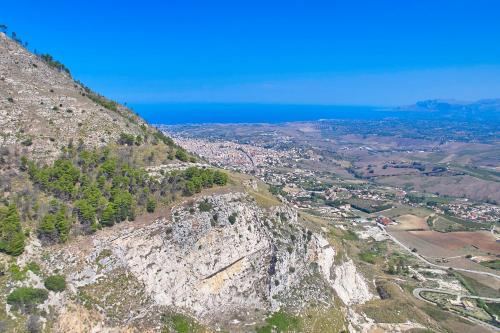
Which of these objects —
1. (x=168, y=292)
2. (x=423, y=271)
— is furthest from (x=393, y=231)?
(x=168, y=292)

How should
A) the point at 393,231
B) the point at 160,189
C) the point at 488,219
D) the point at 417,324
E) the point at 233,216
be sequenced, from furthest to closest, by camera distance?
the point at 488,219 < the point at 393,231 < the point at 417,324 < the point at 160,189 < the point at 233,216

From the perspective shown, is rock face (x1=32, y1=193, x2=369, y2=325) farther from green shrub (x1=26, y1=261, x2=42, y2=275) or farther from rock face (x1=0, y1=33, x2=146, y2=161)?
rock face (x1=0, y1=33, x2=146, y2=161)

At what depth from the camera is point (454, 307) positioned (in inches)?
3989

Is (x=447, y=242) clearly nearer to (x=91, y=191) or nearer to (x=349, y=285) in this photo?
(x=349, y=285)

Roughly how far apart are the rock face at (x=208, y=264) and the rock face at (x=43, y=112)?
29435mm

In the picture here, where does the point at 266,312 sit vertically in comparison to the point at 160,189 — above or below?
below

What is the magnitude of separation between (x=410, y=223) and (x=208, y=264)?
135826mm

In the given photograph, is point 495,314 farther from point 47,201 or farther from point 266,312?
point 47,201

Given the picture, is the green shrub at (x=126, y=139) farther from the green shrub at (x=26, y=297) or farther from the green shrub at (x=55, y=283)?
the green shrub at (x=26, y=297)

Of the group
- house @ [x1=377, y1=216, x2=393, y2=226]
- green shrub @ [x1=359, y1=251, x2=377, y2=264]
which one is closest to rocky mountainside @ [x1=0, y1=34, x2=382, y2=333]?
→ green shrub @ [x1=359, y1=251, x2=377, y2=264]

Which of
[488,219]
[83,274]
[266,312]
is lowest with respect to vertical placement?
[488,219]

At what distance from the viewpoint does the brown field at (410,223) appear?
570 feet

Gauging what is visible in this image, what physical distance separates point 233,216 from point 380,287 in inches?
1821

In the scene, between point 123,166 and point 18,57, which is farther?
point 18,57
